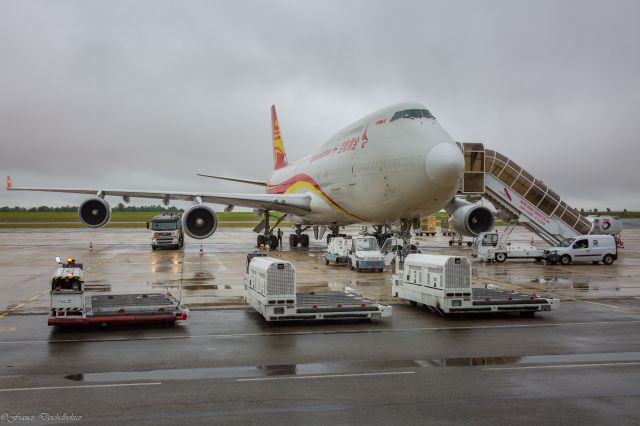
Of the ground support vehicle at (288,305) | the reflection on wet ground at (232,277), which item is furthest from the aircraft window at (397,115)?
the ground support vehicle at (288,305)

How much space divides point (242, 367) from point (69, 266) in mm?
5543

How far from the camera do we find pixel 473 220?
103 feet

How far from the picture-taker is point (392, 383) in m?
7.87

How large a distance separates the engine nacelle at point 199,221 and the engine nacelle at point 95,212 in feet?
22.7

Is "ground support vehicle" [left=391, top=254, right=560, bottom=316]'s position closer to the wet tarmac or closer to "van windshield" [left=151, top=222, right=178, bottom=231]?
the wet tarmac

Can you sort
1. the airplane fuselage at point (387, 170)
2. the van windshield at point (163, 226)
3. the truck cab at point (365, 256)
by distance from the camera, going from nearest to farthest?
1. the airplane fuselage at point (387, 170)
2. the truck cab at point (365, 256)
3. the van windshield at point (163, 226)

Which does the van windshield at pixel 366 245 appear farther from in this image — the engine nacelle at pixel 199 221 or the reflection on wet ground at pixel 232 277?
the engine nacelle at pixel 199 221

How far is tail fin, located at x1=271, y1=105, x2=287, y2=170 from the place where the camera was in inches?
2010

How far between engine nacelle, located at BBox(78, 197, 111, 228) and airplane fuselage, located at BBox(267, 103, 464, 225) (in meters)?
11.6

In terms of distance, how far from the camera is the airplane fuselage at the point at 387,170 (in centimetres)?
2202

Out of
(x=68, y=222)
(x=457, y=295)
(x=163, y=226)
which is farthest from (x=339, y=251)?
(x=68, y=222)

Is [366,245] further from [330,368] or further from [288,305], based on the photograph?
[330,368]

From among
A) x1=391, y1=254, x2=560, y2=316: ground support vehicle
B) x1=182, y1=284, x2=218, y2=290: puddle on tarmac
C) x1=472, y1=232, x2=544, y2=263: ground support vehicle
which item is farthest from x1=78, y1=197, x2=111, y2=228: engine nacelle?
x1=391, y1=254, x2=560, y2=316: ground support vehicle

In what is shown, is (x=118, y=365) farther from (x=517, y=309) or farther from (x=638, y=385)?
(x=517, y=309)
